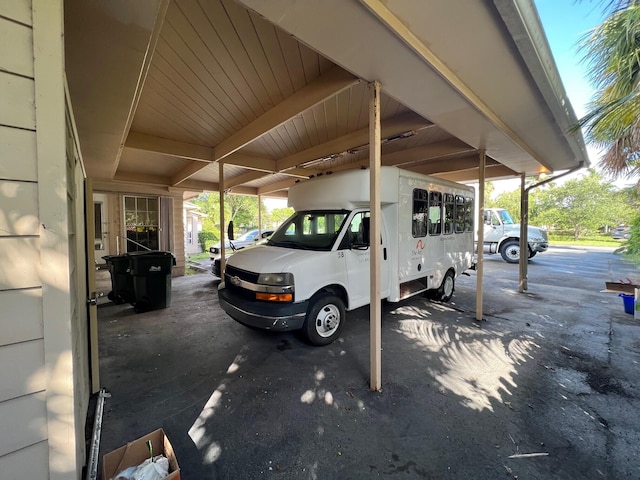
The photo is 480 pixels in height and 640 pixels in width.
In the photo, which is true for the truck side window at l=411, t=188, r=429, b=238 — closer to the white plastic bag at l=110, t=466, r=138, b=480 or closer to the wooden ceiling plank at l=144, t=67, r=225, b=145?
the wooden ceiling plank at l=144, t=67, r=225, b=145

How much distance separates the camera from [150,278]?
5.08 metres

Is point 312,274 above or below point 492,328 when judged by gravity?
above

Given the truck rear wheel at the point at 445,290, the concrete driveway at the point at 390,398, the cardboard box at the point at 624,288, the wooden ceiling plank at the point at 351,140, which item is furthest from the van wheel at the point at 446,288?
the wooden ceiling plank at the point at 351,140

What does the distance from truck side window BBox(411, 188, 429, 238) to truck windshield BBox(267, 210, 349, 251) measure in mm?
1384

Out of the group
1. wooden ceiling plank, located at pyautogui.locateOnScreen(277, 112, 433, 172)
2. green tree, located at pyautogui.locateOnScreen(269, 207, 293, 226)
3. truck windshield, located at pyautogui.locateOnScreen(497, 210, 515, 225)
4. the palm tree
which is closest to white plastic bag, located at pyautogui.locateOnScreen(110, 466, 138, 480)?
wooden ceiling plank, located at pyautogui.locateOnScreen(277, 112, 433, 172)

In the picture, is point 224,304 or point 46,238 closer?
point 46,238

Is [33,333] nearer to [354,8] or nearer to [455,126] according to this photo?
[354,8]

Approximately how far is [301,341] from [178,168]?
6005mm

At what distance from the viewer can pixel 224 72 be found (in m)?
2.85

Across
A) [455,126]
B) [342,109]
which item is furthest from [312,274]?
[455,126]

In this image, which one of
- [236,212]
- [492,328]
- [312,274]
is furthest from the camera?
[236,212]

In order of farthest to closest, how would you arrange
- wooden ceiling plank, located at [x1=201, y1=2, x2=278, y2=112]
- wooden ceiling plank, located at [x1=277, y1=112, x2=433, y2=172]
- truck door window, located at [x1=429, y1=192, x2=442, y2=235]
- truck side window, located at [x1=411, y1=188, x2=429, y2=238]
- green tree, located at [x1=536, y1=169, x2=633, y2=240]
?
1. green tree, located at [x1=536, y1=169, x2=633, y2=240]
2. truck door window, located at [x1=429, y1=192, x2=442, y2=235]
3. truck side window, located at [x1=411, y1=188, x2=429, y2=238]
4. wooden ceiling plank, located at [x1=277, y1=112, x2=433, y2=172]
5. wooden ceiling plank, located at [x1=201, y1=2, x2=278, y2=112]

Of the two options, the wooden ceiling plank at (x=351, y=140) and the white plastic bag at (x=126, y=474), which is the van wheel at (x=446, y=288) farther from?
the white plastic bag at (x=126, y=474)

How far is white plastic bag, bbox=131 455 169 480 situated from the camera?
148 cm
